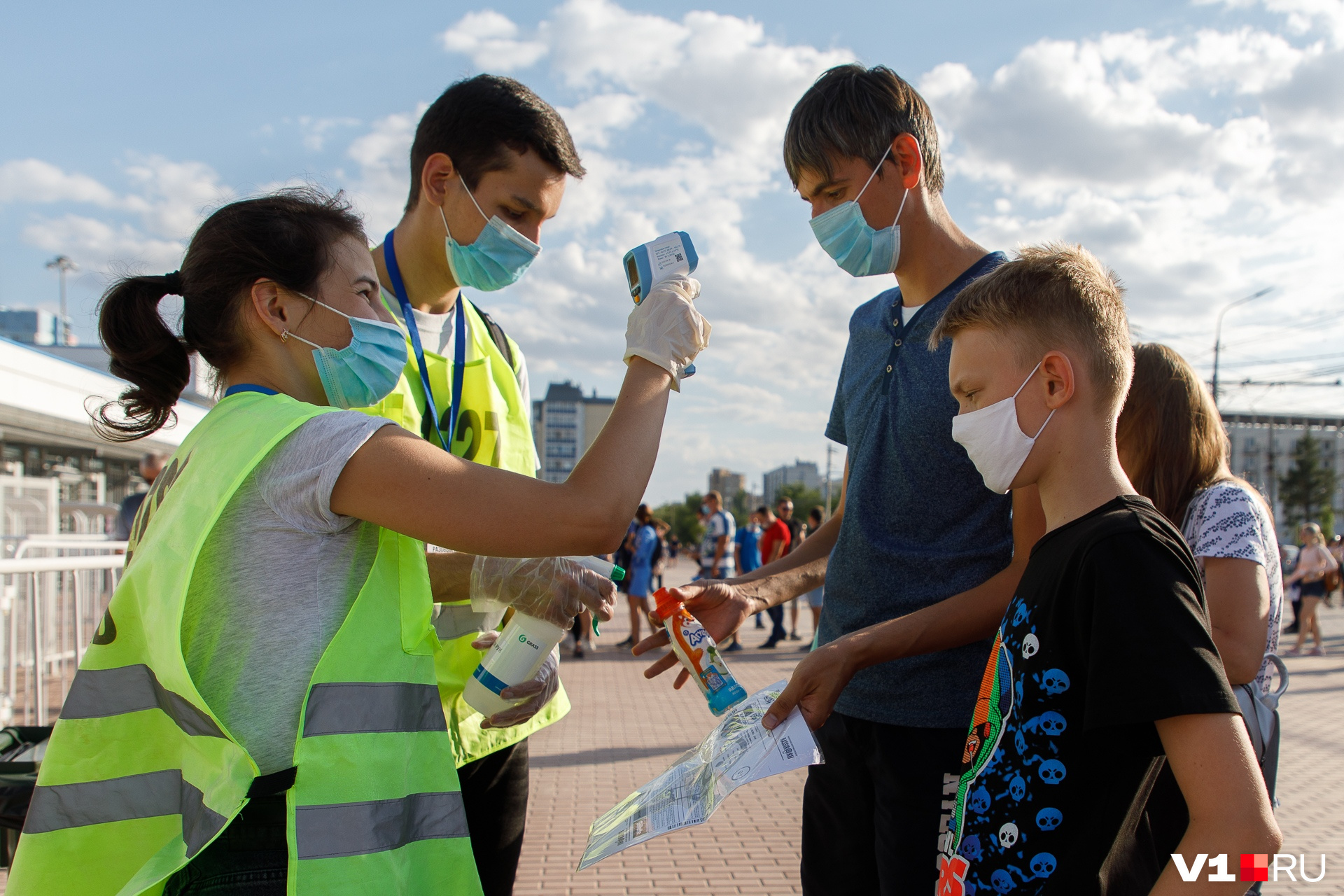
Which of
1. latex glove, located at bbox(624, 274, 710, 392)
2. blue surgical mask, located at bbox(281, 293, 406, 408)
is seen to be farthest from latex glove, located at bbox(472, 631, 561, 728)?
latex glove, located at bbox(624, 274, 710, 392)

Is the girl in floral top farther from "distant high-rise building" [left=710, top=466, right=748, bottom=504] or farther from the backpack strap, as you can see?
"distant high-rise building" [left=710, top=466, right=748, bottom=504]

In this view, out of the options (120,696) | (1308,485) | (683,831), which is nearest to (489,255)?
(120,696)

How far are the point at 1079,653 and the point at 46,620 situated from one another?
6.56m

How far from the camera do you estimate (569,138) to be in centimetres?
251

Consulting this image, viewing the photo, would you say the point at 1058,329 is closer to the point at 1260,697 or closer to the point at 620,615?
the point at 1260,697

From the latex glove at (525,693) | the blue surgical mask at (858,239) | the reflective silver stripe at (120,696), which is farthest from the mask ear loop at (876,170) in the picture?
the reflective silver stripe at (120,696)

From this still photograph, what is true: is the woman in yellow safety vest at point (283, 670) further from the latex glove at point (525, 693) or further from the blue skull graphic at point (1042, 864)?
the blue skull graphic at point (1042, 864)

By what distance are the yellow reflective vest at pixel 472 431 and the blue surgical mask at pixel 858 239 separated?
96 centimetres

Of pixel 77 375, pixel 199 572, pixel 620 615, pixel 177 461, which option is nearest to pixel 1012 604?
pixel 199 572

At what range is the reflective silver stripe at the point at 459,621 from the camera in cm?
214

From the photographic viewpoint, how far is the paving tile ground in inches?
173

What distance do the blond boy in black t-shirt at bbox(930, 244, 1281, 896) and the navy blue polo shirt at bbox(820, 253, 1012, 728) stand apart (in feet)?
0.94

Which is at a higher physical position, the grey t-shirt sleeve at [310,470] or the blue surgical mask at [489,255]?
the blue surgical mask at [489,255]

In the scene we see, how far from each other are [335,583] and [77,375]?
2090 centimetres
